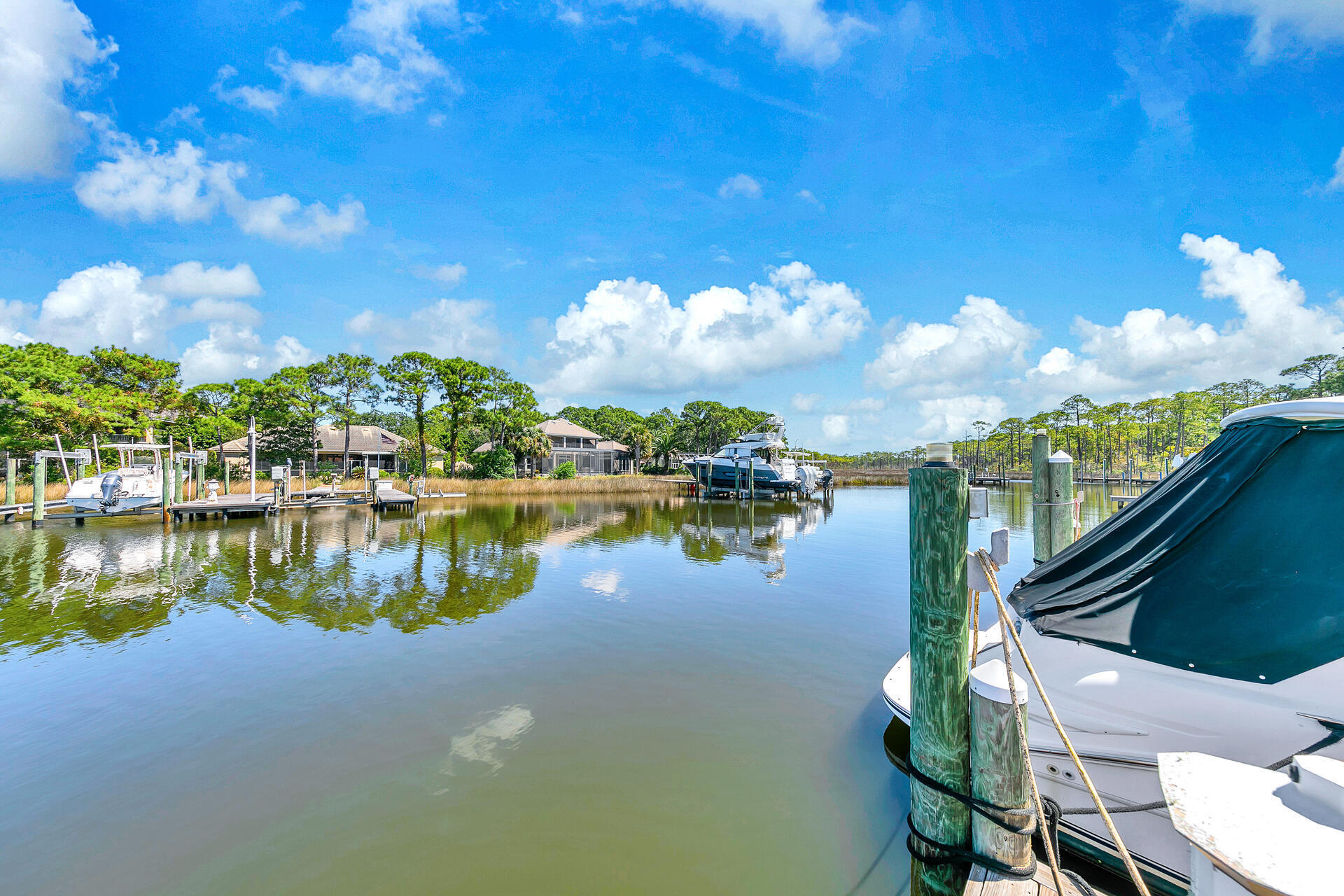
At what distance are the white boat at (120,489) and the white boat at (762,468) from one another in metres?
25.9

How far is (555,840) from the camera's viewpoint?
3.86 metres

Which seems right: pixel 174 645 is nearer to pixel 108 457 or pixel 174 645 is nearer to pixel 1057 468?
pixel 1057 468

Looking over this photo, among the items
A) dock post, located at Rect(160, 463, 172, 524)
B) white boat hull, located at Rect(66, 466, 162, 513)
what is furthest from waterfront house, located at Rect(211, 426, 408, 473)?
white boat hull, located at Rect(66, 466, 162, 513)

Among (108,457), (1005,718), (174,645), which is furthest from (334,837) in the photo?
(108,457)

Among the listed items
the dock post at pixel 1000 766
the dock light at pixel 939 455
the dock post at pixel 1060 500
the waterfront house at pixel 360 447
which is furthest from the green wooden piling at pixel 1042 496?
the waterfront house at pixel 360 447

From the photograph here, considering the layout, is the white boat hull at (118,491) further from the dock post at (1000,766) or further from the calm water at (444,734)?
the dock post at (1000,766)

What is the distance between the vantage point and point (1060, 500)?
733 cm

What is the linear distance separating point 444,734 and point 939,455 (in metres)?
4.85

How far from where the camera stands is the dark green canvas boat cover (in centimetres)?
278

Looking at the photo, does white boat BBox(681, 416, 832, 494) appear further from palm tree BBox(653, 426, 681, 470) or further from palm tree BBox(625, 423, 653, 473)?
palm tree BBox(653, 426, 681, 470)

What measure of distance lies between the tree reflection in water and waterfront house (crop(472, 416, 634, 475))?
26.0 m

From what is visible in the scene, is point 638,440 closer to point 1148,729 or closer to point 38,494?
point 38,494

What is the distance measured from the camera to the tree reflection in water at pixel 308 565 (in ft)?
28.6

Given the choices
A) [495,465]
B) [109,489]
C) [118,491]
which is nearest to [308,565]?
[109,489]
